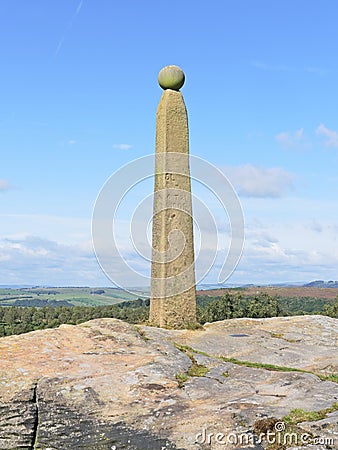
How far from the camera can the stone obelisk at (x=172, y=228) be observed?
15.5 metres

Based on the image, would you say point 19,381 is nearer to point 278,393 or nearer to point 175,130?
point 278,393

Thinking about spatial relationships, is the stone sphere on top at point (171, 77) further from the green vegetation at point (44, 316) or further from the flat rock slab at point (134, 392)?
the green vegetation at point (44, 316)

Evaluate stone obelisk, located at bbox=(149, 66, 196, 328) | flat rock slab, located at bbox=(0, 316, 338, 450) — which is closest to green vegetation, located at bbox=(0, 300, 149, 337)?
stone obelisk, located at bbox=(149, 66, 196, 328)

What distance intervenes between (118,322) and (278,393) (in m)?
4.99

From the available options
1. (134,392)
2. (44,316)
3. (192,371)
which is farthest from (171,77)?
(44,316)

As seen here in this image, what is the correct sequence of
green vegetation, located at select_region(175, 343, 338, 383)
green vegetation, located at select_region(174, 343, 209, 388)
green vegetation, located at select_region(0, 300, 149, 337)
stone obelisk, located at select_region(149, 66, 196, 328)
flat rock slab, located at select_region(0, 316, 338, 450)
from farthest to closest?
green vegetation, located at select_region(0, 300, 149, 337) < stone obelisk, located at select_region(149, 66, 196, 328) < green vegetation, located at select_region(175, 343, 338, 383) < green vegetation, located at select_region(174, 343, 209, 388) < flat rock slab, located at select_region(0, 316, 338, 450)

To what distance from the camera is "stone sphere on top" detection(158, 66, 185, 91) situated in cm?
1638

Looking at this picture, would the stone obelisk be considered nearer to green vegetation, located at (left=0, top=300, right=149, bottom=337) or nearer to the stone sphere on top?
the stone sphere on top

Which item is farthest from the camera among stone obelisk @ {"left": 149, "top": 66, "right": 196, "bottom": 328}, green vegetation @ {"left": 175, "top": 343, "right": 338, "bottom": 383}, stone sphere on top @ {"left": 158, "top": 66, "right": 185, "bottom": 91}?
stone sphere on top @ {"left": 158, "top": 66, "right": 185, "bottom": 91}

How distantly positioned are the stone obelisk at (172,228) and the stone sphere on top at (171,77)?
1.62 ft

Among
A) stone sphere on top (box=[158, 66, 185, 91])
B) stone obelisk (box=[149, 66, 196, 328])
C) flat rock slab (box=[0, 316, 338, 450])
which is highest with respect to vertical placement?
stone sphere on top (box=[158, 66, 185, 91])

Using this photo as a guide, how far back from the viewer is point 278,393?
9172 millimetres

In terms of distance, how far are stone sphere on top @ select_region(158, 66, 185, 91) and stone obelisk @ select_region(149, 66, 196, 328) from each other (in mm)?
493

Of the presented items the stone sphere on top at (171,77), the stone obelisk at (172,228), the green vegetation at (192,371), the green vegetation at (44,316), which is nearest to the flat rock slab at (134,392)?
the green vegetation at (192,371)
